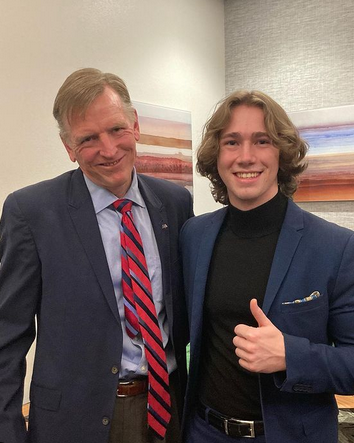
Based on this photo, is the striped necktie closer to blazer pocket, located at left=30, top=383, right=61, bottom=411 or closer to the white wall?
blazer pocket, located at left=30, top=383, right=61, bottom=411

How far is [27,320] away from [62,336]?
0.39 ft

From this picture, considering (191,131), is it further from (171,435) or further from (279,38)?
(171,435)

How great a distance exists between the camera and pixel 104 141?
1.48 metres

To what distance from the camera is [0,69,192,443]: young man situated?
4.72 feet

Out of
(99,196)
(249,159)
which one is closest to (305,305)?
(249,159)

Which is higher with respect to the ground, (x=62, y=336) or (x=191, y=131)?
(x=191, y=131)

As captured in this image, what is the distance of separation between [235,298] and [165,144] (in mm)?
2309

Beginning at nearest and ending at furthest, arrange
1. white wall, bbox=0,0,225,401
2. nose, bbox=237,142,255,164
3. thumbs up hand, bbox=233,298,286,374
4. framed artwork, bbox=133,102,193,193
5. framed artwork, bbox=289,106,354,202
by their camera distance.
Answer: thumbs up hand, bbox=233,298,286,374, nose, bbox=237,142,255,164, white wall, bbox=0,0,225,401, framed artwork, bbox=133,102,193,193, framed artwork, bbox=289,106,354,202

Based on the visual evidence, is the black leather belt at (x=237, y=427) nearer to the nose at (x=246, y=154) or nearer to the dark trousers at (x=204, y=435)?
the dark trousers at (x=204, y=435)

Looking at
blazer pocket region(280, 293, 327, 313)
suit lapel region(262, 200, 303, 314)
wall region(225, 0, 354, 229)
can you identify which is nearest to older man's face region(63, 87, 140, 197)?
suit lapel region(262, 200, 303, 314)

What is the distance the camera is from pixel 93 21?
2990 millimetres

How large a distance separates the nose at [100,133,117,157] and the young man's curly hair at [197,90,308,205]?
33 centimetres

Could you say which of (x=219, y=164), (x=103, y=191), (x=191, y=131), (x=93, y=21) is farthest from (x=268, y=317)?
(x=191, y=131)

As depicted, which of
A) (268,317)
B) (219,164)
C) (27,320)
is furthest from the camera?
(219,164)
